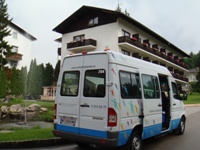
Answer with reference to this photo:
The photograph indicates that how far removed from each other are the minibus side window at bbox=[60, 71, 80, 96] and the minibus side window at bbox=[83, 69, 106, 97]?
34 centimetres

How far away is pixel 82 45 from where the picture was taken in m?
30.7

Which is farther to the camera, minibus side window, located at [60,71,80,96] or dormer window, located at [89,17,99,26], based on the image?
dormer window, located at [89,17,99,26]

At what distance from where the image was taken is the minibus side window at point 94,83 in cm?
568

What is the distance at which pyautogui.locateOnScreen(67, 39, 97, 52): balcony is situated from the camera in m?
30.0

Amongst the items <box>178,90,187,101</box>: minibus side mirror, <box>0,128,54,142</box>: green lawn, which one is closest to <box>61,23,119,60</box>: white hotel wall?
<box>178,90,187,101</box>: minibus side mirror

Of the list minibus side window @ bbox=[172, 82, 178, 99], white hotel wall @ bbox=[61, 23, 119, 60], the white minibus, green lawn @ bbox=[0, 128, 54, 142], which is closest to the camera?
the white minibus

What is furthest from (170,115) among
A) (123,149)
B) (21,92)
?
(21,92)

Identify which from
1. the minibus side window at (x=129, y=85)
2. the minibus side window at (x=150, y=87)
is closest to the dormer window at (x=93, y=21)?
the minibus side window at (x=150, y=87)

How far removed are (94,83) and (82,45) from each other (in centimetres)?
2535

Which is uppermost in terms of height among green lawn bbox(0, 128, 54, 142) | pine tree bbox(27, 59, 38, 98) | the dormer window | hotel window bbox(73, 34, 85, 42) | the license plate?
the dormer window

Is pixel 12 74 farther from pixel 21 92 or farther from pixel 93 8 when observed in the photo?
pixel 93 8

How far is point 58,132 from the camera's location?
627 centimetres

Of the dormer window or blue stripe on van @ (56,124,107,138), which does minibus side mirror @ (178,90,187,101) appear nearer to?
blue stripe on van @ (56,124,107,138)

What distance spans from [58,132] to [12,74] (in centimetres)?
2726
